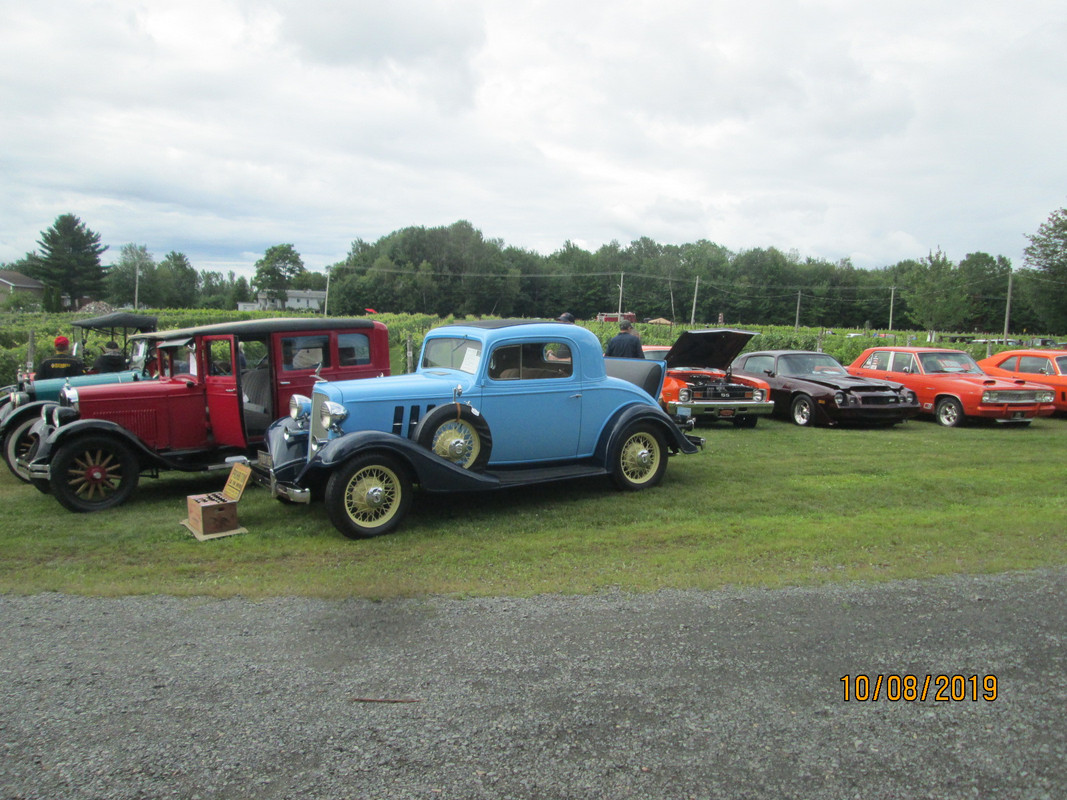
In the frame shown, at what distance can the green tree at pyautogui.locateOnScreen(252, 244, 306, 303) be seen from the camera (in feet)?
353

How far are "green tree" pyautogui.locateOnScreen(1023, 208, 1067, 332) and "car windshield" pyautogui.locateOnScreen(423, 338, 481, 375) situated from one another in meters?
62.7

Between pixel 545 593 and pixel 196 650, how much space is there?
2.14 meters

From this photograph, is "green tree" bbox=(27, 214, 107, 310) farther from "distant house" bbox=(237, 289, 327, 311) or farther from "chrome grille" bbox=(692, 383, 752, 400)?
"chrome grille" bbox=(692, 383, 752, 400)

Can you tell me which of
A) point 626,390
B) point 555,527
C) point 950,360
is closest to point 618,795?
point 555,527

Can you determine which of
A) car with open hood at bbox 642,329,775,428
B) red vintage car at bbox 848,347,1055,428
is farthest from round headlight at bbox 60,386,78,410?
red vintage car at bbox 848,347,1055,428

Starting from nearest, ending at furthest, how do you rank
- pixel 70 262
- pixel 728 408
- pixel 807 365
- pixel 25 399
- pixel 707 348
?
1. pixel 25 399
2. pixel 707 348
3. pixel 728 408
4. pixel 807 365
5. pixel 70 262

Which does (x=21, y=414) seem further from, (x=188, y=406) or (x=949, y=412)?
(x=949, y=412)

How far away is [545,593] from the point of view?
476 cm

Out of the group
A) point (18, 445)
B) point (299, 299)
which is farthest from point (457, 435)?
point (299, 299)

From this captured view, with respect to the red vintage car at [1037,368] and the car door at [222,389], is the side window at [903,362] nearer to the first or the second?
the red vintage car at [1037,368]

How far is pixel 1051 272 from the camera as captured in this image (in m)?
55.4

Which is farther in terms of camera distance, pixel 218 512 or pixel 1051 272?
pixel 1051 272

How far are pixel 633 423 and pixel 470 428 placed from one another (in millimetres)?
2004

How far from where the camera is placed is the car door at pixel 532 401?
705 centimetres
